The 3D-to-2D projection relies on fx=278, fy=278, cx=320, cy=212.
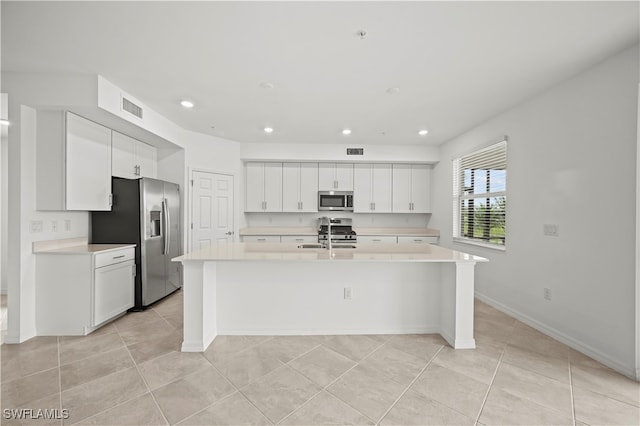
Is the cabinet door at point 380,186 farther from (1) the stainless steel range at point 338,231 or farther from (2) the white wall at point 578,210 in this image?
(2) the white wall at point 578,210

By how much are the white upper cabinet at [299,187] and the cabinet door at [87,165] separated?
2.80 metres

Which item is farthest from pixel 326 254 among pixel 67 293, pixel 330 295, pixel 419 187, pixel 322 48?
pixel 419 187

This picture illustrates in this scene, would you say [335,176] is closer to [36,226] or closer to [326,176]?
[326,176]

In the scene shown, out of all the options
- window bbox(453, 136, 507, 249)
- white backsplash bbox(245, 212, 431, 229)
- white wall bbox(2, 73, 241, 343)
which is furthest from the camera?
white backsplash bbox(245, 212, 431, 229)

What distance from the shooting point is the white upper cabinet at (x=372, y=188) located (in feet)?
18.0

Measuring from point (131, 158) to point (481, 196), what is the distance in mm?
4904

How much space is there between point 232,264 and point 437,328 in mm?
2161

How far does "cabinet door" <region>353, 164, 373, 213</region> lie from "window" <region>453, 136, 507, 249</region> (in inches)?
59.8

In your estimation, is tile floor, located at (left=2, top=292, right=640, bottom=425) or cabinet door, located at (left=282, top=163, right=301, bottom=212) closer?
tile floor, located at (left=2, top=292, right=640, bottom=425)

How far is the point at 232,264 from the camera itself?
8.94 feet

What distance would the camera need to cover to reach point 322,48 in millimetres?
2141

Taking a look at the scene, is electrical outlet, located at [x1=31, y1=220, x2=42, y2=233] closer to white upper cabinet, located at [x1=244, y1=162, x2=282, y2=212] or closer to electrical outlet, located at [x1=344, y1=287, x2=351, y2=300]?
white upper cabinet, located at [x1=244, y1=162, x2=282, y2=212]

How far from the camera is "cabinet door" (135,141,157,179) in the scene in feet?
12.8

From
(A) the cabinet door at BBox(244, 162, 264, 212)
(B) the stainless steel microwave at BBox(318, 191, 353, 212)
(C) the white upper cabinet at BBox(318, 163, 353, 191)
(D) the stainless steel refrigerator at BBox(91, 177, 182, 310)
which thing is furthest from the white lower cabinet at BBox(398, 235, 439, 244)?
(D) the stainless steel refrigerator at BBox(91, 177, 182, 310)
